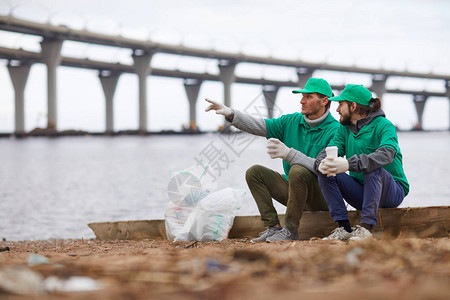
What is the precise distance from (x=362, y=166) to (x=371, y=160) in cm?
8

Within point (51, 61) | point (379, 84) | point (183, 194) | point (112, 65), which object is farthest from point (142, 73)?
point (183, 194)

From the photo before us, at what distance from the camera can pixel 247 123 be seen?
5.29 m

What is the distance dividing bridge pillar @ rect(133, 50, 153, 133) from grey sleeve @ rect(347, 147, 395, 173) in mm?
54747

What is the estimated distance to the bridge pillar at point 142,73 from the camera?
58.5 metres

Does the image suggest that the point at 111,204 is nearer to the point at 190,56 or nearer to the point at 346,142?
the point at 346,142

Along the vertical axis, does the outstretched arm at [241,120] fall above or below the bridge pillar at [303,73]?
below

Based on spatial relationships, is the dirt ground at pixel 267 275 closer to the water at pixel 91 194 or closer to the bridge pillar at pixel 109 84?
the water at pixel 91 194

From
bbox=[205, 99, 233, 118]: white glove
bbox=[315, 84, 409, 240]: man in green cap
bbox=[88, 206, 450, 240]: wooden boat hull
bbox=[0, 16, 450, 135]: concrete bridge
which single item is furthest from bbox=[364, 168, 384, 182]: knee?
bbox=[0, 16, 450, 135]: concrete bridge

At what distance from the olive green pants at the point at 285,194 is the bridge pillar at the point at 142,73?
177ft

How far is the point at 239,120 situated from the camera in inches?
207

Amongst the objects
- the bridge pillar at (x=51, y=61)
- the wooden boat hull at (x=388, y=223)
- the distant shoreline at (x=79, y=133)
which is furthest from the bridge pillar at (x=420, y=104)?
the wooden boat hull at (x=388, y=223)

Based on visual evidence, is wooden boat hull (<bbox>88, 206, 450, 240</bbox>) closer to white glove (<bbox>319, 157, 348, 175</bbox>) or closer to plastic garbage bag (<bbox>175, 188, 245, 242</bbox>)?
plastic garbage bag (<bbox>175, 188, 245, 242</bbox>)

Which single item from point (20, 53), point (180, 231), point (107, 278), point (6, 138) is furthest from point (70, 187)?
point (6, 138)

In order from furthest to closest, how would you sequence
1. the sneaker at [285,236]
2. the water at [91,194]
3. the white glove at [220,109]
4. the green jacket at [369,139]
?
the water at [91,194], the white glove at [220,109], the sneaker at [285,236], the green jacket at [369,139]
